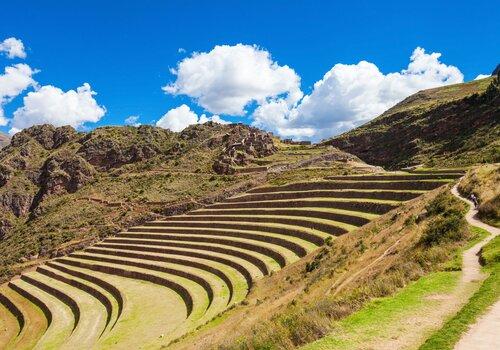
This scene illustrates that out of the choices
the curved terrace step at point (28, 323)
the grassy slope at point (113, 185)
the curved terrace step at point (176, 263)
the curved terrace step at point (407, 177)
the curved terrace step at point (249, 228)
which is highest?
the grassy slope at point (113, 185)

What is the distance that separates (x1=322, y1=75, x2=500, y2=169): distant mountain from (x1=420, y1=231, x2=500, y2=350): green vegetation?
28.8m

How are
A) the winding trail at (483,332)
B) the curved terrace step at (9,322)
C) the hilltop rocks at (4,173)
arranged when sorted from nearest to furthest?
the winding trail at (483,332)
the curved terrace step at (9,322)
the hilltop rocks at (4,173)

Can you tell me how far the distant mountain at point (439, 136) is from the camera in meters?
47.0

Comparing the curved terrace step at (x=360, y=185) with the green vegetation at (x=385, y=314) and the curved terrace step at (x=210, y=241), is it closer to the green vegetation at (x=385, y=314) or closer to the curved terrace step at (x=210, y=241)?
the curved terrace step at (x=210, y=241)

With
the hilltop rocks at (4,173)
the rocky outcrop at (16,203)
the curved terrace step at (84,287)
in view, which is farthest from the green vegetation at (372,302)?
the hilltop rocks at (4,173)

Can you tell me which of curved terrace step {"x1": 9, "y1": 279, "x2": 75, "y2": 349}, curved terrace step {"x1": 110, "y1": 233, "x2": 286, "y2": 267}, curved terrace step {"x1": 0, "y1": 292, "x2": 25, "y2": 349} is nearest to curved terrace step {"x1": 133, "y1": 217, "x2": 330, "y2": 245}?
curved terrace step {"x1": 110, "y1": 233, "x2": 286, "y2": 267}

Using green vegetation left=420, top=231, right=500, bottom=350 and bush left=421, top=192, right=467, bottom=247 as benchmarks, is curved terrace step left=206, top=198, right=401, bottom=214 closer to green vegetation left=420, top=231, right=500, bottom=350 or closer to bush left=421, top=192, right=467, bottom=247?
bush left=421, top=192, right=467, bottom=247

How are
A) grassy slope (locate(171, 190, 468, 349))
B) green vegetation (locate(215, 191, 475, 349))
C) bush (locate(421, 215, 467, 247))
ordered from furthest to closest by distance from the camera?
bush (locate(421, 215, 467, 247)) < grassy slope (locate(171, 190, 468, 349)) < green vegetation (locate(215, 191, 475, 349))

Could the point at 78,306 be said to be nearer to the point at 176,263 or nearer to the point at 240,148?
the point at 176,263

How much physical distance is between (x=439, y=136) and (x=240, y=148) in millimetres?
31449

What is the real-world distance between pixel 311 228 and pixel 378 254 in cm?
1233

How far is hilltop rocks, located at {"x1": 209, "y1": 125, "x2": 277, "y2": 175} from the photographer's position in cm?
6644

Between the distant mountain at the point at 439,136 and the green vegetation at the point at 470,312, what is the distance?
28.8 m

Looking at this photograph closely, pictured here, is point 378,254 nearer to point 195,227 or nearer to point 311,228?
point 311,228
